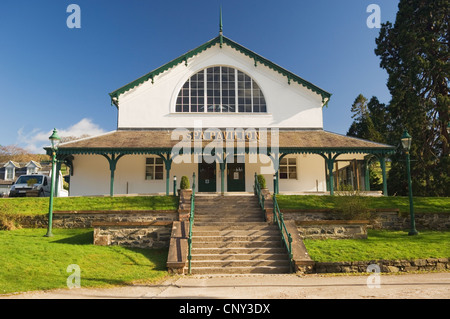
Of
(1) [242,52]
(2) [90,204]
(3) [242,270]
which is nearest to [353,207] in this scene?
(3) [242,270]

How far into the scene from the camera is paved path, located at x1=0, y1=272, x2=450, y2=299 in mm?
6824

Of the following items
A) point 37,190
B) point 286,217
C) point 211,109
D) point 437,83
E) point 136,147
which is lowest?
point 286,217

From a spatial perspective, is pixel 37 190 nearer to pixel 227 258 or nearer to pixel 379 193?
pixel 227 258

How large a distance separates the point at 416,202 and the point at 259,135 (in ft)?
29.3

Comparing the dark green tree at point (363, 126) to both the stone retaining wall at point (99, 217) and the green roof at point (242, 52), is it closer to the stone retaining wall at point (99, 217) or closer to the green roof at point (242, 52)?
the green roof at point (242, 52)

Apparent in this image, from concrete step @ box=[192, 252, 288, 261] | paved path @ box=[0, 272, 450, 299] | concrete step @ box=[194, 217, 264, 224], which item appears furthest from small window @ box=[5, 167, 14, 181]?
paved path @ box=[0, 272, 450, 299]

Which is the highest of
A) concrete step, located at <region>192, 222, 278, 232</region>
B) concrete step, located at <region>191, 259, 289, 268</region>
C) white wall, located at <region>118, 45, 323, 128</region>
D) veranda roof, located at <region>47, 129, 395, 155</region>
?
white wall, located at <region>118, 45, 323, 128</region>

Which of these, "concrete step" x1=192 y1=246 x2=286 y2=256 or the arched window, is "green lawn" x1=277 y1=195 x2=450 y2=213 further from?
the arched window

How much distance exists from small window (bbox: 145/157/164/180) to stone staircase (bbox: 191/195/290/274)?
22.1 feet

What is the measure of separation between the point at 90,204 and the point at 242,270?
914 centimetres

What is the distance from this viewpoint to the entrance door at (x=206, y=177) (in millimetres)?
20344

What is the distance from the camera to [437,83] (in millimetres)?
23844

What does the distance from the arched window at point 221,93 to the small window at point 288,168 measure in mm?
3649

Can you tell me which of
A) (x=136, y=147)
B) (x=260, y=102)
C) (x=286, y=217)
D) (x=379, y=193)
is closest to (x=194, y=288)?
(x=286, y=217)
